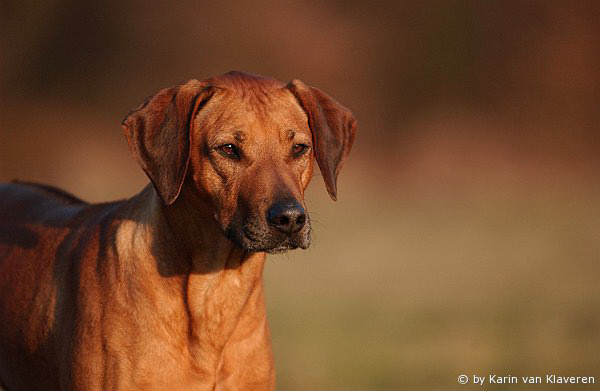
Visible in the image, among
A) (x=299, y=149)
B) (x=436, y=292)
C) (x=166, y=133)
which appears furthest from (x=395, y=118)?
(x=166, y=133)

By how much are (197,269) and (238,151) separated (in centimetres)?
53

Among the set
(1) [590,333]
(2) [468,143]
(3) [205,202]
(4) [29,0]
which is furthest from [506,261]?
(4) [29,0]

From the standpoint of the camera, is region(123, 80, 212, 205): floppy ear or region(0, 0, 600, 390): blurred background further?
region(0, 0, 600, 390): blurred background

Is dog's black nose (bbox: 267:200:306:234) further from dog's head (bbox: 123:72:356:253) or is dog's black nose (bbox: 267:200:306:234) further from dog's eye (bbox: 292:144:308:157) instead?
dog's eye (bbox: 292:144:308:157)

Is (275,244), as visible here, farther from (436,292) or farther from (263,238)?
(436,292)

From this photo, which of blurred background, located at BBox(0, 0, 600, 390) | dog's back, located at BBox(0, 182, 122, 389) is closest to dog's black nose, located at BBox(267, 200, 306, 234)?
dog's back, located at BBox(0, 182, 122, 389)

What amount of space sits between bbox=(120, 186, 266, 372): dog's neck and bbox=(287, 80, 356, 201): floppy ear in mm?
521

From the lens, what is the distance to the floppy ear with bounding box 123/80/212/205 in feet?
12.8

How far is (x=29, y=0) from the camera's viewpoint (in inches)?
773

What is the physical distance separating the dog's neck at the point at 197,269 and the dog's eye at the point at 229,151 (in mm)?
265

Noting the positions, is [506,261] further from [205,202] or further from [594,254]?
→ [205,202]

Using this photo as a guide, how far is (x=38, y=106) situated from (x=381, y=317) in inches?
444

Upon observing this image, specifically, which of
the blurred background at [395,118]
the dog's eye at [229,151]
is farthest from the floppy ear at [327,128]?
the blurred background at [395,118]

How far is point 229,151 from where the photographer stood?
155 inches
